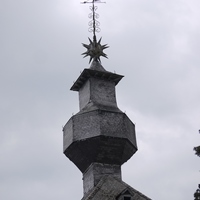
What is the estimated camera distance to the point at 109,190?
42.5 m

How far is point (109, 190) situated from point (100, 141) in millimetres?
3669

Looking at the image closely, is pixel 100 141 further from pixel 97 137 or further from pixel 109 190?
pixel 109 190

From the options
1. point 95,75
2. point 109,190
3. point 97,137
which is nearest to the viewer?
point 109,190

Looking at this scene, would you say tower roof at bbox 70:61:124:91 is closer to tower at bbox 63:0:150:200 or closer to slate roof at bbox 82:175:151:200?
tower at bbox 63:0:150:200

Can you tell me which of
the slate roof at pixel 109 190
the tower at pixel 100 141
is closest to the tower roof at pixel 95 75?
the tower at pixel 100 141

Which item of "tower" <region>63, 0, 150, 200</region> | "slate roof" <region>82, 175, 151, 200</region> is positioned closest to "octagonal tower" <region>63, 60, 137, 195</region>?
"tower" <region>63, 0, 150, 200</region>

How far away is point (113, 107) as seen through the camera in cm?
4609

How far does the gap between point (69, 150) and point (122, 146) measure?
4.08 m

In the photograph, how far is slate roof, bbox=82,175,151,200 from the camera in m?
41.8

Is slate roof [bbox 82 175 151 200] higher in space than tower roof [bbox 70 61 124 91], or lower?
lower

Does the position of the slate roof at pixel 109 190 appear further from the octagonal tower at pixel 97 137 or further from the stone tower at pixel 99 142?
the octagonal tower at pixel 97 137

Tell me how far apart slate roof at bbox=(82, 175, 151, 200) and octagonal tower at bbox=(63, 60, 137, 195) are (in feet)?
1.78

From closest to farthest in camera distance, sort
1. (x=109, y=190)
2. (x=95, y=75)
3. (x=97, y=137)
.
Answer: (x=109, y=190) < (x=97, y=137) < (x=95, y=75)

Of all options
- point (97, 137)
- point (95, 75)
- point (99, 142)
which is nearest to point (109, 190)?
point (99, 142)
